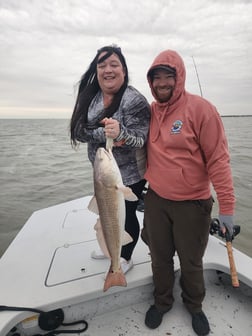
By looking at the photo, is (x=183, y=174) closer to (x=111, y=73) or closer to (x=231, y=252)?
(x=231, y=252)

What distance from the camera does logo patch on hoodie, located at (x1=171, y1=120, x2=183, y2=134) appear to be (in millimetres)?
2338

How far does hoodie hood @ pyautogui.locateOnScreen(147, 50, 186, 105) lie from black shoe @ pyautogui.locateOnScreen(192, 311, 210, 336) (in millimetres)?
2093

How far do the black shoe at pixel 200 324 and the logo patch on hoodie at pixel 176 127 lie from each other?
1.82 meters

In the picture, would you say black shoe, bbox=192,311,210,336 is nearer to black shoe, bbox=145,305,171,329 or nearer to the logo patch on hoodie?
black shoe, bbox=145,305,171,329

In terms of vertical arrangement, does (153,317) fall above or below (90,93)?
below

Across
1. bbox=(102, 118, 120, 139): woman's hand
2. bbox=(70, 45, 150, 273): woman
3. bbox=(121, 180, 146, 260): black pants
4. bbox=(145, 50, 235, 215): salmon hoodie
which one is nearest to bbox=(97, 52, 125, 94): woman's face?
bbox=(70, 45, 150, 273): woman

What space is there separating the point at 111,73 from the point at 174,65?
1.89ft

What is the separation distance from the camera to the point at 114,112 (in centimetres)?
251

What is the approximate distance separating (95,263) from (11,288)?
0.92 meters

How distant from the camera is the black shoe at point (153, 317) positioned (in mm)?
2701

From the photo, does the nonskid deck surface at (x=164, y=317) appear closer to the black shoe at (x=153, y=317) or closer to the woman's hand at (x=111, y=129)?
the black shoe at (x=153, y=317)

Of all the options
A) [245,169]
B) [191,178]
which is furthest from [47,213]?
[245,169]

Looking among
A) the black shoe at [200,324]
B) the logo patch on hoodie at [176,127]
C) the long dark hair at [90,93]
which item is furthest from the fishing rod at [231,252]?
the long dark hair at [90,93]

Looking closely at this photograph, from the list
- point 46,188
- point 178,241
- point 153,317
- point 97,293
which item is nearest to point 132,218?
point 178,241
